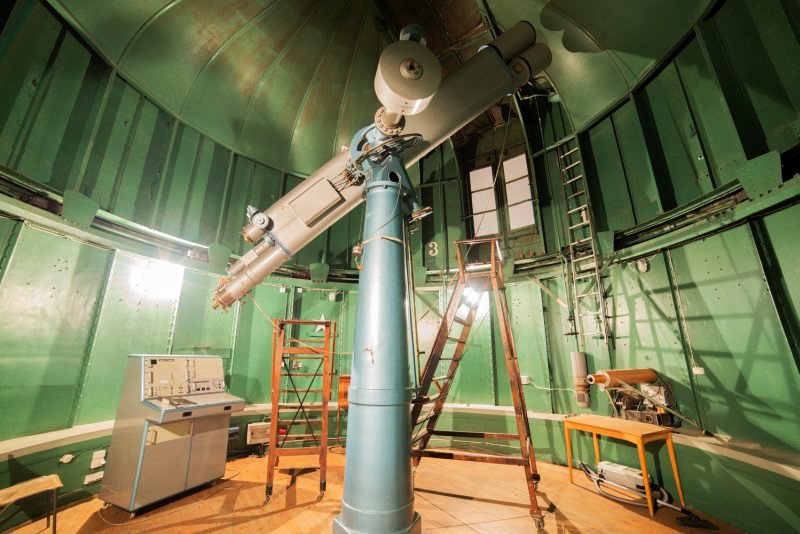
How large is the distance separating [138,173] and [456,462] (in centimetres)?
682

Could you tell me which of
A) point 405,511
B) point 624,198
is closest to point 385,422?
point 405,511

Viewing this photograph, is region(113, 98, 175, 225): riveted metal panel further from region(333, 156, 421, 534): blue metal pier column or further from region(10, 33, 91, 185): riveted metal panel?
region(333, 156, 421, 534): blue metal pier column

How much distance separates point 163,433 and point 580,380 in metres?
5.39

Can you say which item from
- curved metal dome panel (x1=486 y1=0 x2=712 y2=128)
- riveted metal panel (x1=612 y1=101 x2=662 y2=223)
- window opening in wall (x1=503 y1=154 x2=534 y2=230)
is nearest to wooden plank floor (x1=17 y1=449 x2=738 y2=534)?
riveted metal panel (x1=612 y1=101 x2=662 y2=223)

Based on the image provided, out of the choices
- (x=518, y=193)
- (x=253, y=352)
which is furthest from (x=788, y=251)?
(x=253, y=352)

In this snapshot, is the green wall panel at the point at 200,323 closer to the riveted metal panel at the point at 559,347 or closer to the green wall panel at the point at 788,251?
the riveted metal panel at the point at 559,347

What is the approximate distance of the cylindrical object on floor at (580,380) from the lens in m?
4.23

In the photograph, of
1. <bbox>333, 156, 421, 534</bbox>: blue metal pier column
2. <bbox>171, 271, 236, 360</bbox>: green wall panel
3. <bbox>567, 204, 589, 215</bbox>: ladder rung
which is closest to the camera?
<bbox>333, 156, 421, 534</bbox>: blue metal pier column

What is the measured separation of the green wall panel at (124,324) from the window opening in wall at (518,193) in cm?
628

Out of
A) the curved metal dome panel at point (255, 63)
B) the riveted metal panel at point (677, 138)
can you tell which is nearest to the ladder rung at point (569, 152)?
the riveted metal panel at point (677, 138)

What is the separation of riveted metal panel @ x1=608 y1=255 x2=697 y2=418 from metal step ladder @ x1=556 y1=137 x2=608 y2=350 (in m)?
0.22

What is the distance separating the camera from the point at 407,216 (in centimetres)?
234

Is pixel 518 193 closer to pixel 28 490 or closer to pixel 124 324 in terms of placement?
pixel 124 324

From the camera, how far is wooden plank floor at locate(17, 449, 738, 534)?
3.05 metres
